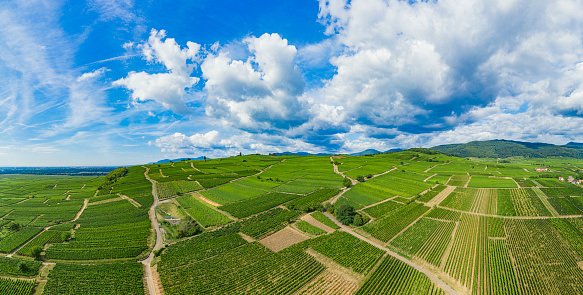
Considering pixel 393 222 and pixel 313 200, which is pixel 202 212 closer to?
pixel 313 200

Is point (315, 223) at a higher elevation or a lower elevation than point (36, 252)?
lower

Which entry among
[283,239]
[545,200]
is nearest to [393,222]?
[283,239]

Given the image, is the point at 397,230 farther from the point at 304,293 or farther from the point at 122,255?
the point at 122,255

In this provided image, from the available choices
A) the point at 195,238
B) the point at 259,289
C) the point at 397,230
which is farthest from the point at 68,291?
the point at 397,230

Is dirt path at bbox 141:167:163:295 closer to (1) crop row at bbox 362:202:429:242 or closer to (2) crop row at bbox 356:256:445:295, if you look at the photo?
(2) crop row at bbox 356:256:445:295

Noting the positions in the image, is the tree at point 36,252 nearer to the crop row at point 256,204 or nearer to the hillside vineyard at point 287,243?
the hillside vineyard at point 287,243

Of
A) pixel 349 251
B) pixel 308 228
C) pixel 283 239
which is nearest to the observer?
pixel 349 251

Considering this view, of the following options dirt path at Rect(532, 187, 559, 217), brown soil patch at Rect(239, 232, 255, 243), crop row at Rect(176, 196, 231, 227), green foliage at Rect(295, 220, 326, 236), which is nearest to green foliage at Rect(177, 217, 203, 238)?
crop row at Rect(176, 196, 231, 227)
